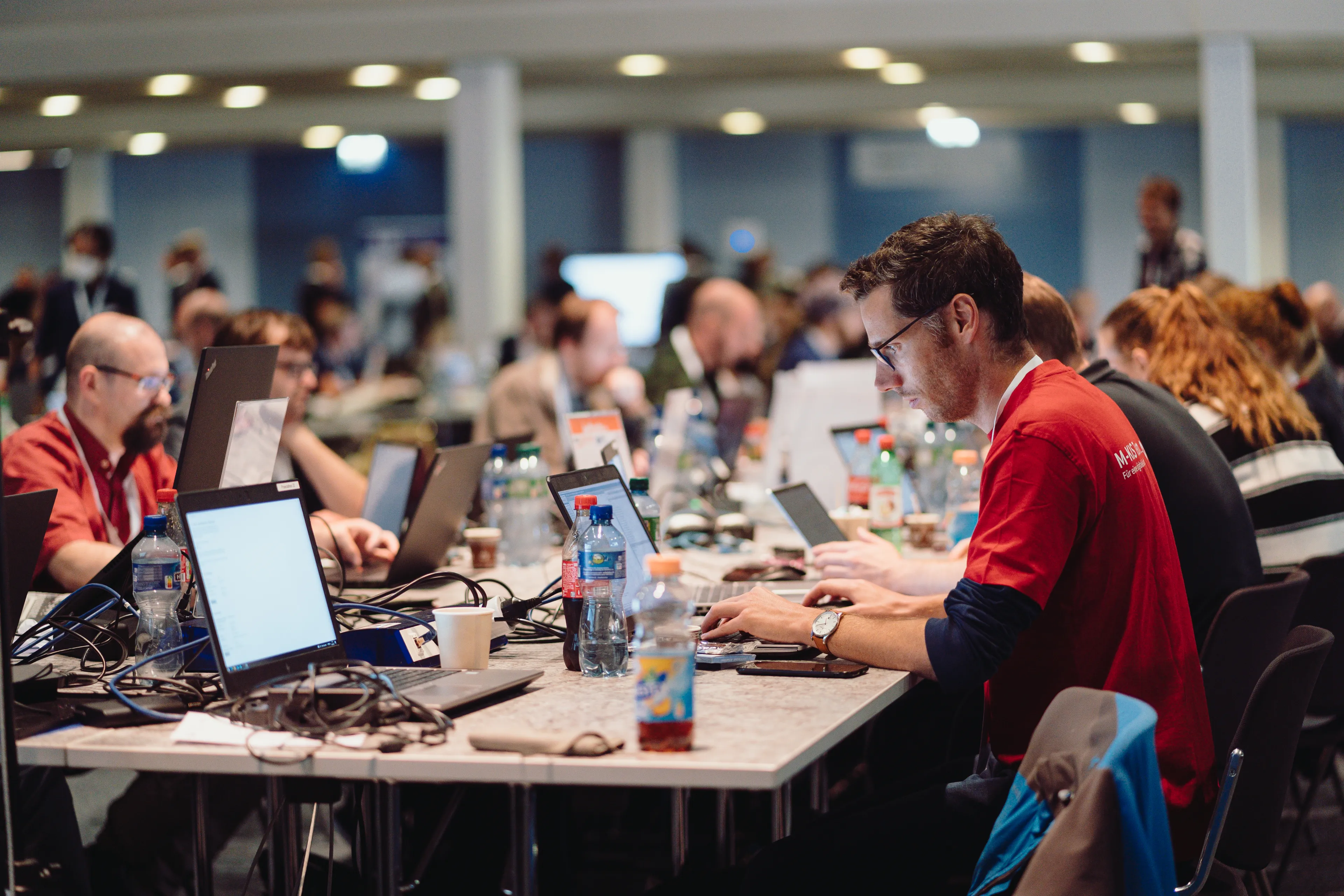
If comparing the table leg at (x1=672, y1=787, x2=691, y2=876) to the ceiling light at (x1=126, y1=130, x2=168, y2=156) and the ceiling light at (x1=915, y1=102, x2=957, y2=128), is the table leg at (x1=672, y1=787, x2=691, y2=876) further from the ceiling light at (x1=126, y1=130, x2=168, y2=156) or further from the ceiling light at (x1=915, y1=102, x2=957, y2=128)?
the ceiling light at (x1=126, y1=130, x2=168, y2=156)

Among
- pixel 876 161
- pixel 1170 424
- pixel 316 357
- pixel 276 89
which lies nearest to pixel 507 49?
pixel 276 89

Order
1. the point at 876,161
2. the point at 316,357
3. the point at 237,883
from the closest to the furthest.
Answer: the point at 237,883
the point at 316,357
the point at 876,161

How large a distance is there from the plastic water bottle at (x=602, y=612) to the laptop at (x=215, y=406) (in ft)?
2.37

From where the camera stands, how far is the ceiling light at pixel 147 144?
11.8 metres

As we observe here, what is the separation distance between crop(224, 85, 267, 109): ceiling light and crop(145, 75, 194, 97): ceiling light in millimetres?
315

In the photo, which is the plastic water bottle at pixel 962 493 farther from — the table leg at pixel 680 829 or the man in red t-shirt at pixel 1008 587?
the man in red t-shirt at pixel 1008 587

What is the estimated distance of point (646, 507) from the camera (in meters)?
2.59

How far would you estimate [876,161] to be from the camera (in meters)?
12.5

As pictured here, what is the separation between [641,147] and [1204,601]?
10342 millimetres

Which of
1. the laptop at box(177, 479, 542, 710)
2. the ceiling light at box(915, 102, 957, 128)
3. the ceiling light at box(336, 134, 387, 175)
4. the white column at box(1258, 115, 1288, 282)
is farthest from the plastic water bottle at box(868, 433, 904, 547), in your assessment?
the ceiling light at box(336, 134, 387, 175)

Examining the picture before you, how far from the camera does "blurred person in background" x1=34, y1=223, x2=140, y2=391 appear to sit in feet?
23.1

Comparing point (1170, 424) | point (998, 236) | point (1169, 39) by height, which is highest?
point (1169, 39)

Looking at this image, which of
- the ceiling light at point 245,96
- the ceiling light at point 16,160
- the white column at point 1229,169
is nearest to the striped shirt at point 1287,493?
the white column at point 1229,169

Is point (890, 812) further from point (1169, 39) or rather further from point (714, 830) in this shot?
point (1169, 39)
